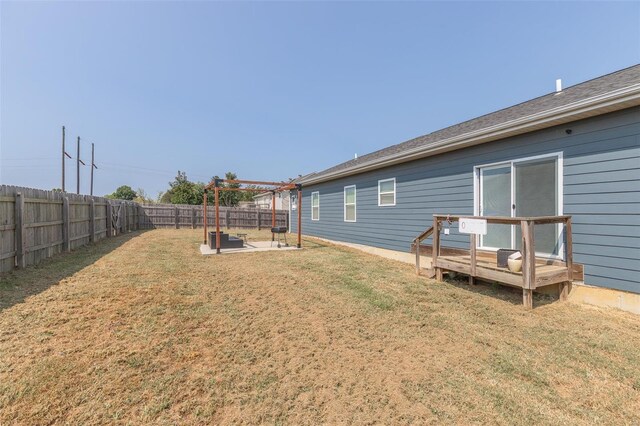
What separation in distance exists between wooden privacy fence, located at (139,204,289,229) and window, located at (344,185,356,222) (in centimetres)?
775

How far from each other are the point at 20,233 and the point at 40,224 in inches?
38.0

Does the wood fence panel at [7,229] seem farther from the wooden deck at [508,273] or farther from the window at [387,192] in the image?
the window at [387,192]

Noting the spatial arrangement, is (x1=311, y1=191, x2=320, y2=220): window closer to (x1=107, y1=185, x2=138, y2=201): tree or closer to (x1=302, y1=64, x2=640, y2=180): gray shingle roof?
(x1=302, y1=64, x2=640, y2=180): gray shingle roof

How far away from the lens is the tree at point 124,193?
4556 cm

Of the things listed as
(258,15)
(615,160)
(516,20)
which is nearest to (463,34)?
(516,20)

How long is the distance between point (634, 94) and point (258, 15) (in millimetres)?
9855

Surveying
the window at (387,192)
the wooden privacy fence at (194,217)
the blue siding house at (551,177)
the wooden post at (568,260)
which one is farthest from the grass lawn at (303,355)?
the wooden privacy fence at (194,217)

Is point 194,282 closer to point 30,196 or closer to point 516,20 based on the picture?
point 30,196

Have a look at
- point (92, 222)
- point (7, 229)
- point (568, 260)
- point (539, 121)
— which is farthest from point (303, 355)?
point (92, 222)

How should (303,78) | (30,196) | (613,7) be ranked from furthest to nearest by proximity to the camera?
(303,78) < (613,7) < (30,196)

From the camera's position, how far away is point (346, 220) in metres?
10.5

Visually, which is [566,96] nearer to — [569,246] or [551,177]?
[551,177]

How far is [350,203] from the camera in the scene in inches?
405

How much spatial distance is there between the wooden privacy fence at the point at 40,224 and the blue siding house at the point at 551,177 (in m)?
8.37
